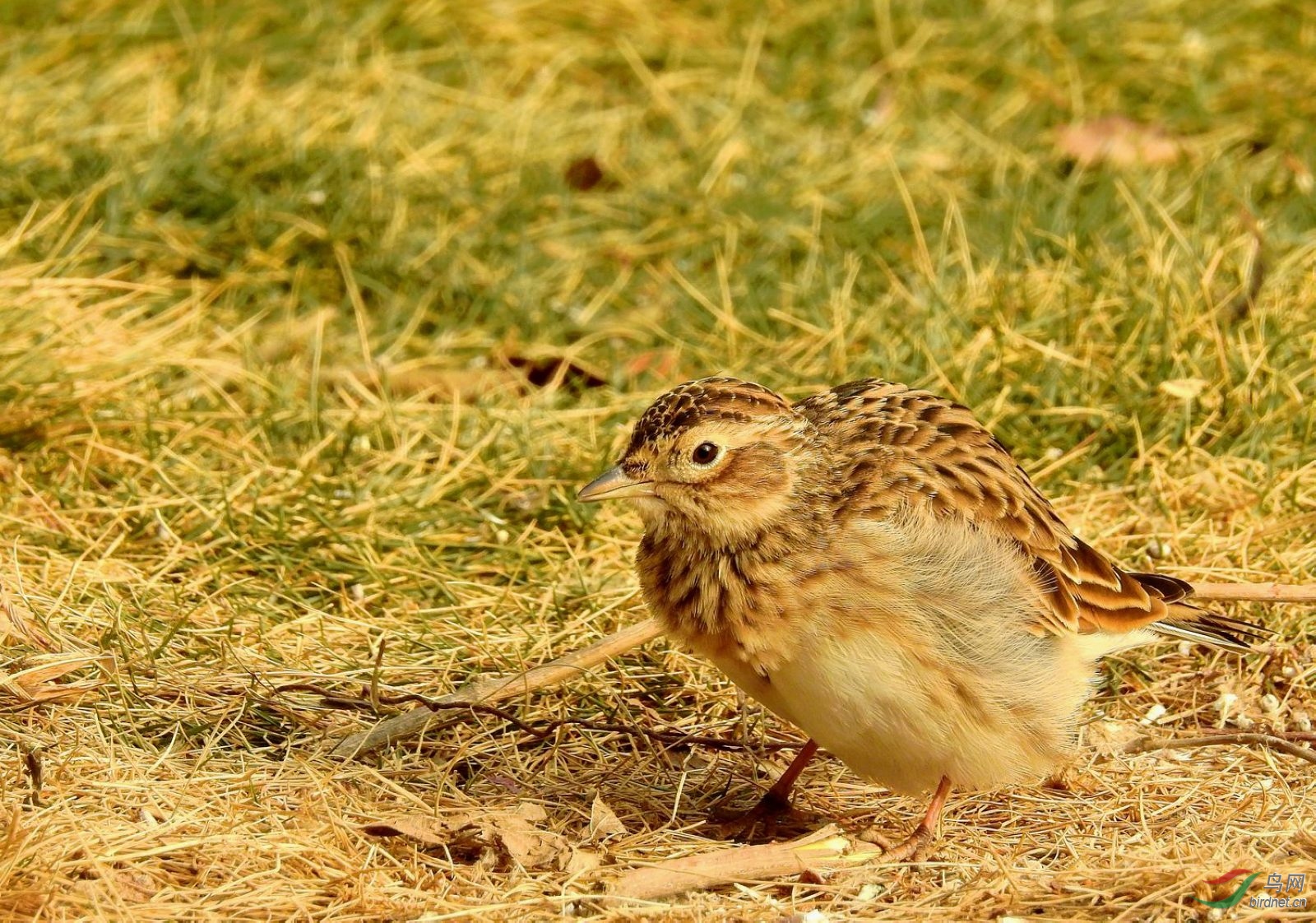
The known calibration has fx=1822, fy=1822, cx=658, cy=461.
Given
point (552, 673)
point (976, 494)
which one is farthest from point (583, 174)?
point (976, 494)

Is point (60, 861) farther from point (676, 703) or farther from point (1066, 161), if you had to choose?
point (1066, 161)

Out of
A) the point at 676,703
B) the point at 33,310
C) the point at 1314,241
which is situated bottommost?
the point at 676,703

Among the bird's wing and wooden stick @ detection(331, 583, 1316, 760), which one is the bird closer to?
the bird's wing

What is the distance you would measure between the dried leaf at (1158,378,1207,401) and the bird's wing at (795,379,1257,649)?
153cm

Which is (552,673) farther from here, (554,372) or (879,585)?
(554,372)

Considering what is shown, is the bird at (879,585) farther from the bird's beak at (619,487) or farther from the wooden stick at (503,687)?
the wooden stick at (503,687)

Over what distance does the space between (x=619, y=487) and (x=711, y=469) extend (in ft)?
0.85

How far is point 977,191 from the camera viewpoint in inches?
356

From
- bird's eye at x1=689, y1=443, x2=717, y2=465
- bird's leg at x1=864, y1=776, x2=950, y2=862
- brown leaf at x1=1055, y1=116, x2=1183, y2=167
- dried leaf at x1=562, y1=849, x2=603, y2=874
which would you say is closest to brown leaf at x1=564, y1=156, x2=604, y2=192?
brown leaf at x1=1055, y1=116, x2=1183, y2=167

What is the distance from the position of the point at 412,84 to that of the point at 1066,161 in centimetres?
346

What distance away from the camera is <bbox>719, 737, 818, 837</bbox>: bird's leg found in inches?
198

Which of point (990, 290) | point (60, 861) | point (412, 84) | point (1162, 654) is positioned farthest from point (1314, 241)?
point (60, 861)

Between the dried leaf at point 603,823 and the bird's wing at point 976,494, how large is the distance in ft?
3.40

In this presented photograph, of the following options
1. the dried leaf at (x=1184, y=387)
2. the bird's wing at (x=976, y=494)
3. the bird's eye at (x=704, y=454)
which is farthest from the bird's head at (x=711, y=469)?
the dried leaf at (x=1184, y=387)
